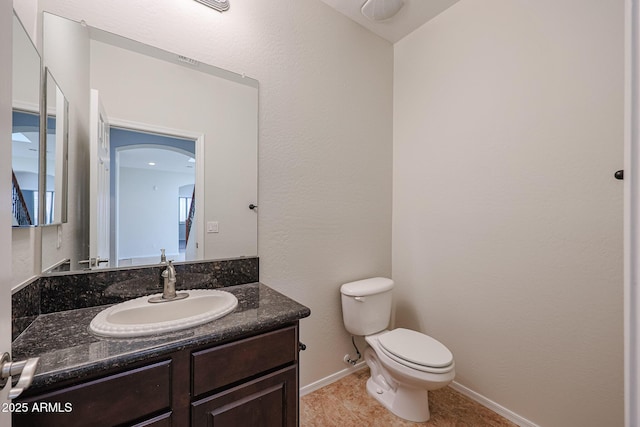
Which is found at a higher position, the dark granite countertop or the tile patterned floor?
the dark granite countertop

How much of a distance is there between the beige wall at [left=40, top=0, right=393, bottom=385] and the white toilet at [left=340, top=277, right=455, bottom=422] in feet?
0.54

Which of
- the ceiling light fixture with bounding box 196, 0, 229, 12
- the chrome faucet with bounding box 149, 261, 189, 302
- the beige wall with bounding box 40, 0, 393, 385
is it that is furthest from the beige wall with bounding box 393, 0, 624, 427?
the chrome faucet with bounding box 149, 261, 189, 302

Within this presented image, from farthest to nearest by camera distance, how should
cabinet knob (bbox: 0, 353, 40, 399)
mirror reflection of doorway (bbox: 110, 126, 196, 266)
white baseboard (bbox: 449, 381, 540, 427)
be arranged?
white baseboard (bbox: 449, 381, 540, 427) < mirror reflection of doorway (bbox: 110, 126, 196, 266) < cabinet knob (bbox: 0, 353, 40, 399)

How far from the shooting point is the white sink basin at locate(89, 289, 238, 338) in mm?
864

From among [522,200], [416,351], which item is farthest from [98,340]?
[522,200]

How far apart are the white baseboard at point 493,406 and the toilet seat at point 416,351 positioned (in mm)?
472

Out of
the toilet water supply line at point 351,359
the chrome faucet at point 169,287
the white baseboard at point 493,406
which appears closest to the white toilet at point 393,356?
the toilet water supply line at point 351,359

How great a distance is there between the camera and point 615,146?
1.23 m

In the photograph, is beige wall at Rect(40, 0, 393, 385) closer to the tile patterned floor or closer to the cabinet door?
the tile patterned floor

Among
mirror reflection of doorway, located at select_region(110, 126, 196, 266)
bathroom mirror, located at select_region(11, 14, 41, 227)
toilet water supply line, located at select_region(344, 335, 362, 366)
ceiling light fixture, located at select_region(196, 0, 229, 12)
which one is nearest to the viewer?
bathroom mirror, located at select_region(11, 14, 41, 227)

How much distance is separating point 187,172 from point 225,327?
875 millimetres

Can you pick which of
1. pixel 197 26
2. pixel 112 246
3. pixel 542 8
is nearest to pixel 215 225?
pixel 112 246

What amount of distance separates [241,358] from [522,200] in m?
1.66

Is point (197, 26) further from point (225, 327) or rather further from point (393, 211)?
point (393, 211)
